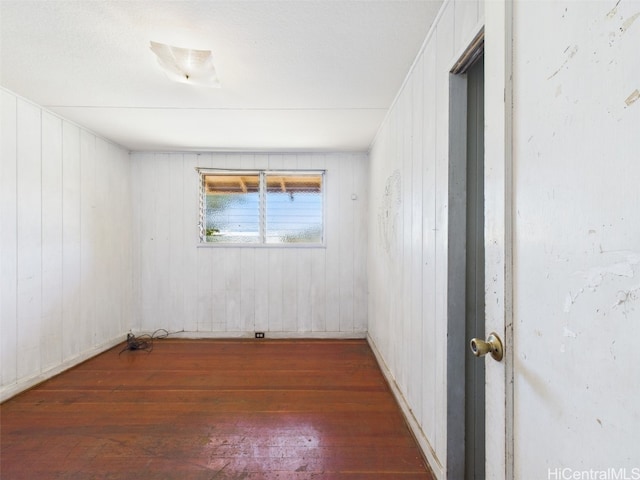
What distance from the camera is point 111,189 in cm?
341

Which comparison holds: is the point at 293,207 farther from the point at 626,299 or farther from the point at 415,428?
the point at 626,299

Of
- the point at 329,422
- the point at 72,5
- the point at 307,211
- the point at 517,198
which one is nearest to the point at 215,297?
the point at 307,211

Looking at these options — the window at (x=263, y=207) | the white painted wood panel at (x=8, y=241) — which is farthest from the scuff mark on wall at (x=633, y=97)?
the window at (x=263, y=207)

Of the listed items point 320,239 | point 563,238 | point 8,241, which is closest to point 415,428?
point 563,238

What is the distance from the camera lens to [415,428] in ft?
5.93

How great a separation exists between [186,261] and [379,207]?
252cm

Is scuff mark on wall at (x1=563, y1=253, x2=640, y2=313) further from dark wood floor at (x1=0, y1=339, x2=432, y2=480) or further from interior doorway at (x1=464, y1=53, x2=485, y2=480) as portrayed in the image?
dark wood floor at (x1=0, y1=339, x2=432, y2=480)

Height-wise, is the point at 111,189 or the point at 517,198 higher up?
the point at 111,189

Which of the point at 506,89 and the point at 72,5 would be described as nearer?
the point at 506,89

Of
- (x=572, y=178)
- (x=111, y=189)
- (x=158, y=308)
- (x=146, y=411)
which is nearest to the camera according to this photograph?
(x=572, y=178)

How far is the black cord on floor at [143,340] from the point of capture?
3402mm

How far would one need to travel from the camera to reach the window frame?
3785 mm

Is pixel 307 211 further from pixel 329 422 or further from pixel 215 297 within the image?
pixel 329 422

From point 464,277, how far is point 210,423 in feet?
6.21
